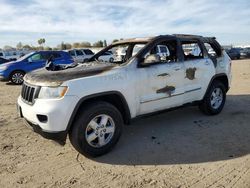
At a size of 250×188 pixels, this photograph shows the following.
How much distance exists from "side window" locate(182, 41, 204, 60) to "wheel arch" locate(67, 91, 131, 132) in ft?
6.52

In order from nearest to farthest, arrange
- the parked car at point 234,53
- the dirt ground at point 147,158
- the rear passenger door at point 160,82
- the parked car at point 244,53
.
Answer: the dirt ground at point 147,158
the rear passenger door at point 160,82
the parked car at point 234,53
the parked car at point 244,53

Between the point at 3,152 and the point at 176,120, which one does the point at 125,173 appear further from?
the point at 176,120

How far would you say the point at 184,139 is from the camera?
17.1ft

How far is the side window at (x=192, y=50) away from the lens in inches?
241

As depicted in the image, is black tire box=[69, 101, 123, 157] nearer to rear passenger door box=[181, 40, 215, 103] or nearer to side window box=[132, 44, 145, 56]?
side window box=[132, 44, 145, 56]

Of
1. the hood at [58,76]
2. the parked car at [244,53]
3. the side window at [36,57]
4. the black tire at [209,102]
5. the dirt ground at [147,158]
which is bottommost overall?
the parked car at [244,53]

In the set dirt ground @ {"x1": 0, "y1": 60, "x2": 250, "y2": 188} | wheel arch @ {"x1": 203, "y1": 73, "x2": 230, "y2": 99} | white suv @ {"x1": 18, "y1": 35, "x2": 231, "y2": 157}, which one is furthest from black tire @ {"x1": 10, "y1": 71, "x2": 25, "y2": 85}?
wheel arch @ {"x1": 203, "y1": 73, "x2": 230, "y2": 99}

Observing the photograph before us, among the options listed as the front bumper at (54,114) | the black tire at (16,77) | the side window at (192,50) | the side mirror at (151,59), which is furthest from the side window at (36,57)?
the front bumper at (54,114)

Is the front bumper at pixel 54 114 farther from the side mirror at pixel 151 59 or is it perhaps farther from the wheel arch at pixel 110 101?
the side mirror at pixel 151 59

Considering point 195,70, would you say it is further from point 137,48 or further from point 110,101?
point 110,101

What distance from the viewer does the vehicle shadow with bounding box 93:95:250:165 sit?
446 cm

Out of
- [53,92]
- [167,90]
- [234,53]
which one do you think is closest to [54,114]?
[53,92]

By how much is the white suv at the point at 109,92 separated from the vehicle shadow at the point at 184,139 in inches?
17.3

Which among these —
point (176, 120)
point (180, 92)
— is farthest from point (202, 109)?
point (180, 92)
